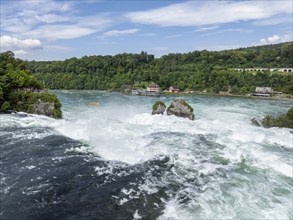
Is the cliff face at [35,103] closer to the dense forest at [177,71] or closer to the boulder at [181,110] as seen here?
the boulder at [181,110]

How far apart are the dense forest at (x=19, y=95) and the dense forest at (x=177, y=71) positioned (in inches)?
2788

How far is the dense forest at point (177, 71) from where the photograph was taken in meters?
109

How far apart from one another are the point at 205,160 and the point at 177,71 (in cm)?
11094

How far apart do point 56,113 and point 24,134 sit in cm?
1204

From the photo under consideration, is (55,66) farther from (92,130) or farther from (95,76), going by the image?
(92,130)

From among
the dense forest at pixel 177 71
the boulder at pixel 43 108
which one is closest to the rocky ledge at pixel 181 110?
the boulder at pixel 43 108

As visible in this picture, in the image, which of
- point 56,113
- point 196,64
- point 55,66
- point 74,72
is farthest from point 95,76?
point 56,113

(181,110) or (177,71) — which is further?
(177,71)

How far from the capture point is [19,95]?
145ft

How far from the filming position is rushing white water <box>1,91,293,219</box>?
15.5m

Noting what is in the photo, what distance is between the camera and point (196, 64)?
137m

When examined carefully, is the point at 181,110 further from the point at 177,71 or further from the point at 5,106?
the point at 177,71

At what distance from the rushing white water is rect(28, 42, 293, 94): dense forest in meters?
76.3

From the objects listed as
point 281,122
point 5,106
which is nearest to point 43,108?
point 5,106
